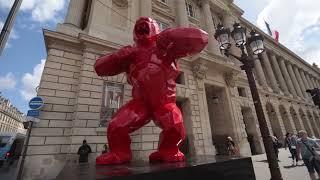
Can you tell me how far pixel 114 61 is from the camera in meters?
2.57

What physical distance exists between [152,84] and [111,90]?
7.40 meters

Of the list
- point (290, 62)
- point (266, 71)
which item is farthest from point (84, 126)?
point (290, 62)

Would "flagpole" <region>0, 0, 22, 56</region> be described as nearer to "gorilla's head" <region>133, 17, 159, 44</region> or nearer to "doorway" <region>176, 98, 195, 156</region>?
"gorilla's head" <region>133, 17, 159, 44</region>

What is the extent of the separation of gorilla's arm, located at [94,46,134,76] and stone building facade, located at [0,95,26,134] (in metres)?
67.0

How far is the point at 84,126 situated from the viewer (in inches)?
320

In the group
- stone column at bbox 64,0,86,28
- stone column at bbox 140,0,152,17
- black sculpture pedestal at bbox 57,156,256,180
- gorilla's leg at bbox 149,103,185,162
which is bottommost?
black sculpture pedestal at bbox 57,156,256,180

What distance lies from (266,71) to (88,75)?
82.8 ft

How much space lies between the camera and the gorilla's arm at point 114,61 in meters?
2.56

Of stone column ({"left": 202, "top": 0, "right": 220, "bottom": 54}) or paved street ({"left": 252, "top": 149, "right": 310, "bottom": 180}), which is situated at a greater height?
stone column ({"left": 202, "top": 0, "right": 220, "bottom": 54})

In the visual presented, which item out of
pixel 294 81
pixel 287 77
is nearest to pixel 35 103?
pixel 287 77

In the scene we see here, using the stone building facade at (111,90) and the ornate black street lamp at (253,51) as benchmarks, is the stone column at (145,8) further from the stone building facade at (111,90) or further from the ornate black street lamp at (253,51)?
the ornate black street lamp at (253,51)

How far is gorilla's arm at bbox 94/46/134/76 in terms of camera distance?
8.39 ft

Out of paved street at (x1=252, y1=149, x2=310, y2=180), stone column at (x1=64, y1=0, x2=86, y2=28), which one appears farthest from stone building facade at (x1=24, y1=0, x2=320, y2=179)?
paved street at (x1=252, y1=149, x2=310, y2=180)

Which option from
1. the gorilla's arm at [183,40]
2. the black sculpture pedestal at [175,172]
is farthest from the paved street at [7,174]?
the gorilla's arm at [183,40]
